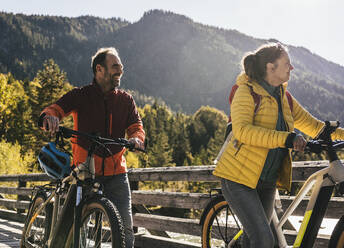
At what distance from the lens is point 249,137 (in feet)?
8.24

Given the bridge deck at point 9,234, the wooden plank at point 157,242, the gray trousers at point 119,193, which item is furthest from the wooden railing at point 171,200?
the bridge deck at point 9,234

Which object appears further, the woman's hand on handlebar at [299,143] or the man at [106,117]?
the man at [106,117]

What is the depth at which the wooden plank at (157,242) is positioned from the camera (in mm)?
4797

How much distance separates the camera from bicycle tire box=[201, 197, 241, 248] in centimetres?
336

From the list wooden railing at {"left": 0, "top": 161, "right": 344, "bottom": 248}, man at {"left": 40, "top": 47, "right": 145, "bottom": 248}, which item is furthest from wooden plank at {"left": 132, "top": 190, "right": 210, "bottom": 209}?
man at {"left": 40, "top": 47, "right": 145, "bottom": 248}

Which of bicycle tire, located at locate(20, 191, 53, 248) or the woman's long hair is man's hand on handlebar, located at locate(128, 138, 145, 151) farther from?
bicycle tire, located at locate(20, 191, 53, 248)

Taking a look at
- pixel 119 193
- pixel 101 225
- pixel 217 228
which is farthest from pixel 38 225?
pixel 217 228

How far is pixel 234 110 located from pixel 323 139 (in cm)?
63

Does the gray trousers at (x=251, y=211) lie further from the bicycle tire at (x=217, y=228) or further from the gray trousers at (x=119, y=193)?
the gray trousers at (x=119, y=193)

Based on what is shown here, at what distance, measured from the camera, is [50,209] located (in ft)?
11.7

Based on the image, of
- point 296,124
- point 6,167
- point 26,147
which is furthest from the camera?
point 26,147

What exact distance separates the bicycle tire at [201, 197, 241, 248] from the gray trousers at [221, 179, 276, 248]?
0.60 m

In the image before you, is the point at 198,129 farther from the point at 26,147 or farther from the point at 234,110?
the point at 234,110

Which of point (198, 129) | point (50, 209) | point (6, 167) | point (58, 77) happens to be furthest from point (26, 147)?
point (198, 129)
